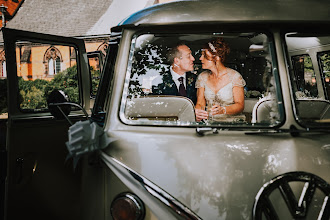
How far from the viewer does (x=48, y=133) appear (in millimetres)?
3402

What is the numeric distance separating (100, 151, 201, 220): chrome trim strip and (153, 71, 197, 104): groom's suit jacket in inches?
28.5

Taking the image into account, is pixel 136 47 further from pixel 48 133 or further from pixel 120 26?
pixel 48 133

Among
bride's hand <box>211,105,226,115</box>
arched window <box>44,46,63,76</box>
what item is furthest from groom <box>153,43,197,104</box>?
arched window <box>44,46,63,76</box>

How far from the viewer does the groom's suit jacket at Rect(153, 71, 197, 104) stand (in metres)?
2.62

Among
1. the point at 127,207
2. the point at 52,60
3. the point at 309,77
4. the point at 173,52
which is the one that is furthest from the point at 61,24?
the point at 127,207

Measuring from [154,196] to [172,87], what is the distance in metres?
0.96

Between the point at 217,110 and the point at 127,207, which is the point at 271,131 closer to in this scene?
the point at 217,110

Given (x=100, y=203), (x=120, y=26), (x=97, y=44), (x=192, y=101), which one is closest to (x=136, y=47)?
(x=120, y=26)

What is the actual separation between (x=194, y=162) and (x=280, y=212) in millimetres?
553

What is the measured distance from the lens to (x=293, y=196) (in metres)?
1.99

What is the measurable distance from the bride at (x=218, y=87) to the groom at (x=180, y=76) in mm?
72

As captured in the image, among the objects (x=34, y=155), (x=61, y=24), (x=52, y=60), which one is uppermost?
(x=61, y=24)

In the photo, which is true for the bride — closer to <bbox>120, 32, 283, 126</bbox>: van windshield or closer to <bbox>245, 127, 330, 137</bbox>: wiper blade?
<bbox>120, 32, 283, 126</bbox>: van windshield

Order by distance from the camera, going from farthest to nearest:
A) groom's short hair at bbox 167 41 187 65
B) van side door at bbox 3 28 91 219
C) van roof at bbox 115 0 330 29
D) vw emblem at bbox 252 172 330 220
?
van side door at bbox 3 28 91 219
groom's short hair at bbox 167 41 187 65
van roof at bbox 115 0 330 29
vw emblem at bbox 252 172 330 220
